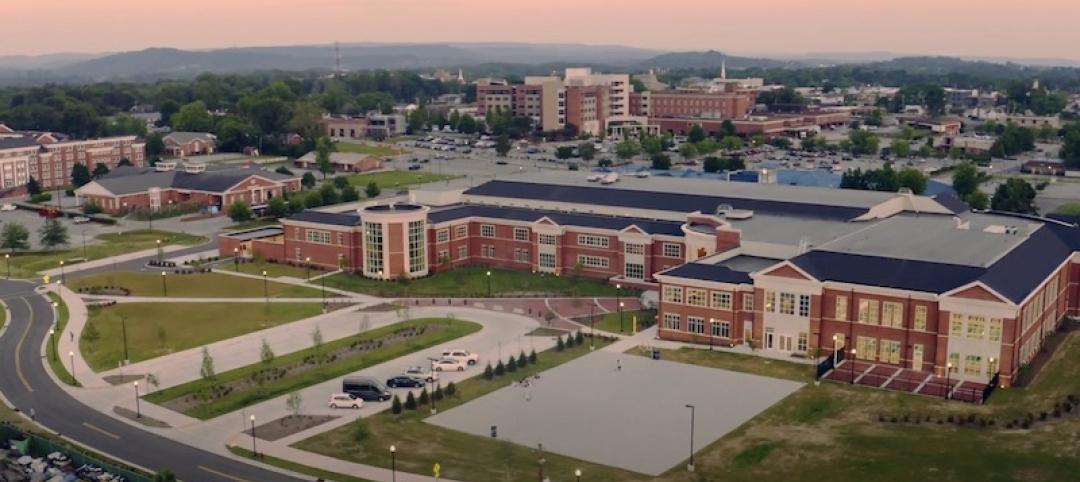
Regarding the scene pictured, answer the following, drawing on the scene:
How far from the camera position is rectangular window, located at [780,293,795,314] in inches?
2237

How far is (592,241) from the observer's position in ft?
248

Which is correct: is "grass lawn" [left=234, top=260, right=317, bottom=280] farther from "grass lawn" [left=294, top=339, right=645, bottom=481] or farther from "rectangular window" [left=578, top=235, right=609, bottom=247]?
"grass lawn" [left=294, top=339, right=645, bottom=481]

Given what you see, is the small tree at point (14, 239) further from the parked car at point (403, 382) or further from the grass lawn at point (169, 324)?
the parked car at point (403, 382)

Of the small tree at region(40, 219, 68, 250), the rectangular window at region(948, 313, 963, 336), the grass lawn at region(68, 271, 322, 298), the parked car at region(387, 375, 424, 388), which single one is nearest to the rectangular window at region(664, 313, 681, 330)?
the rectangular window at region(948, 313, 963, 336)

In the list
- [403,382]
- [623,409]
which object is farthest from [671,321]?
[403,382]

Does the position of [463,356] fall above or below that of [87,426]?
above

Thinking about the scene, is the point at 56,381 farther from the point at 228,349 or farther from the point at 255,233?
the point at 255,233

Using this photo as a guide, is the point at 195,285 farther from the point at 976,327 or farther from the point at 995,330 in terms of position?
the point at 995,330

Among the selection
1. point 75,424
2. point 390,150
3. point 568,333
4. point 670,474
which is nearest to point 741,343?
point 568,333

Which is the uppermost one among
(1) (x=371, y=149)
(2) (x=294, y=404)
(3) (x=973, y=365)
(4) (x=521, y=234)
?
(1) (x=371, y=149)

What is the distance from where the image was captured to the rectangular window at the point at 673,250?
235 feet

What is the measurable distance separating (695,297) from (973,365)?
48.9 ft

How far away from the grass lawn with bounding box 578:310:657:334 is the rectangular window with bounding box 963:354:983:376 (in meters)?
18.2

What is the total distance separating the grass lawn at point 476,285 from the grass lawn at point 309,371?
846 cm
